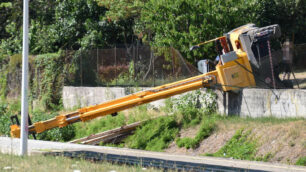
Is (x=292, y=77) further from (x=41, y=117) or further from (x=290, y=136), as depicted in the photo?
(x=41, y=117)

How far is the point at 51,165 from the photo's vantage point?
9.80m

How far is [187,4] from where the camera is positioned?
20594 mm

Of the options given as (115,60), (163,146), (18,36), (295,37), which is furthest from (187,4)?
(18,36)

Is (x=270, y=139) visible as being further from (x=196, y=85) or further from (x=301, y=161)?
(x=196, y=85)

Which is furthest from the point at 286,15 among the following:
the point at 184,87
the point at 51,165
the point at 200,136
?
the point at 51,165

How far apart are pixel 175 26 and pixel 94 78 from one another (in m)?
5.21

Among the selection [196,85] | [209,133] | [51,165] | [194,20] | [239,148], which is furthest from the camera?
[194,20]

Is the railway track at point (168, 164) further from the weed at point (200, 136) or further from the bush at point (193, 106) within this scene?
the bush at point (193, 106)

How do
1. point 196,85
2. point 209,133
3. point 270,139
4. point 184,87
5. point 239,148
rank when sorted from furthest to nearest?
1. point 184,87
2. point 196,85
3. point 209,133
4. point 239,148
5. point 270,139

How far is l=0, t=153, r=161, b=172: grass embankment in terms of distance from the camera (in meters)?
9.34

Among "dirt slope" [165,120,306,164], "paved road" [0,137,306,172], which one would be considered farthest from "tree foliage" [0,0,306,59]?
"paved road" [0,137,306,172]

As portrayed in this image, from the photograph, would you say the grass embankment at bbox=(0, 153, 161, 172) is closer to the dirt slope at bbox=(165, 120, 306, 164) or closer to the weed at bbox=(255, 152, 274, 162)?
the weed at bbox=(255, 152, 274, 162)

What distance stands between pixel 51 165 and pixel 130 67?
1191 centimetres

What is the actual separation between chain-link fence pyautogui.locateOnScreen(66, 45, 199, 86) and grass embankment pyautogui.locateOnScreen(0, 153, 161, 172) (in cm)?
929
